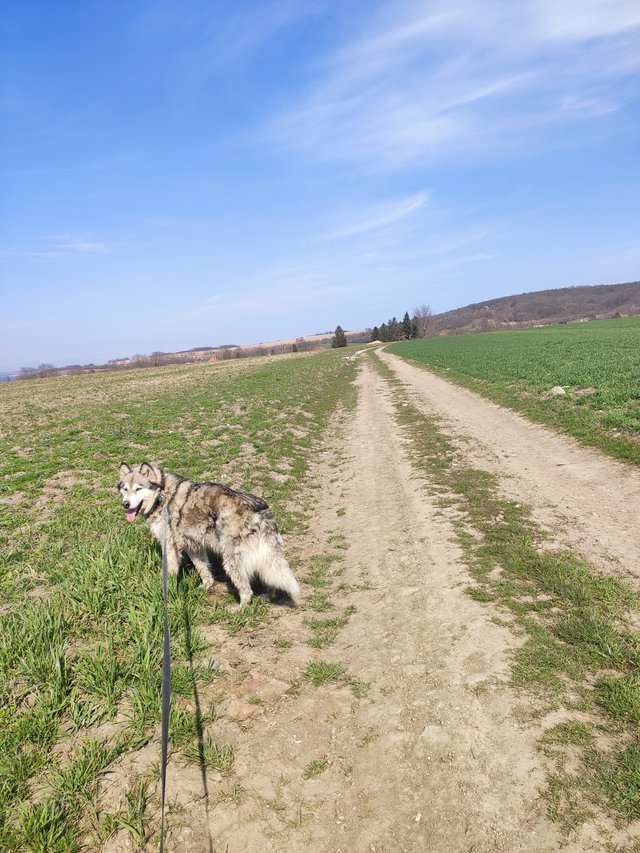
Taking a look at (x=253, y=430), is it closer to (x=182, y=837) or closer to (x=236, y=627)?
(x=236, y=627)

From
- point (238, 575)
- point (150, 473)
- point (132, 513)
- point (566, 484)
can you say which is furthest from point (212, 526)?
point (566, 484)

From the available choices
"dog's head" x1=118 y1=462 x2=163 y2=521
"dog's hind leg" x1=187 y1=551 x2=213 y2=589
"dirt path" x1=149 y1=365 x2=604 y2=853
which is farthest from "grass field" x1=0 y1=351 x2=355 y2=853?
"dog's head" x1=118 y1=462 x2=163 y2=521

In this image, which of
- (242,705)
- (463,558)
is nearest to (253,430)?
(463,558)

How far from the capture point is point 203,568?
6.68m

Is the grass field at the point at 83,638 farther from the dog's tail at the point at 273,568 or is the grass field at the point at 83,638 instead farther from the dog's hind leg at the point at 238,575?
the dog's tail at the point at 273,568

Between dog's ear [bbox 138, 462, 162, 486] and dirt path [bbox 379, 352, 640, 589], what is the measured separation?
6.62 m

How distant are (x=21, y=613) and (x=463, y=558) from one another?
6.25m

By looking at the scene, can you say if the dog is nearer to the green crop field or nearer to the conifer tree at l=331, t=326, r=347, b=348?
the green crop field

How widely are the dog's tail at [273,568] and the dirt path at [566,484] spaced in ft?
14.9

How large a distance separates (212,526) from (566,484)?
802cm

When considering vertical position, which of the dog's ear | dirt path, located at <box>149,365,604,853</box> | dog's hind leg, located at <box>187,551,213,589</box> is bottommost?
dirt path, located at <box>149,365,604,853</box>

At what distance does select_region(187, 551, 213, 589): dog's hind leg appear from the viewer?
663 cm

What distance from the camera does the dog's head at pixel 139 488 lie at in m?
6.71

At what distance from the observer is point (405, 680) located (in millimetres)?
4688
